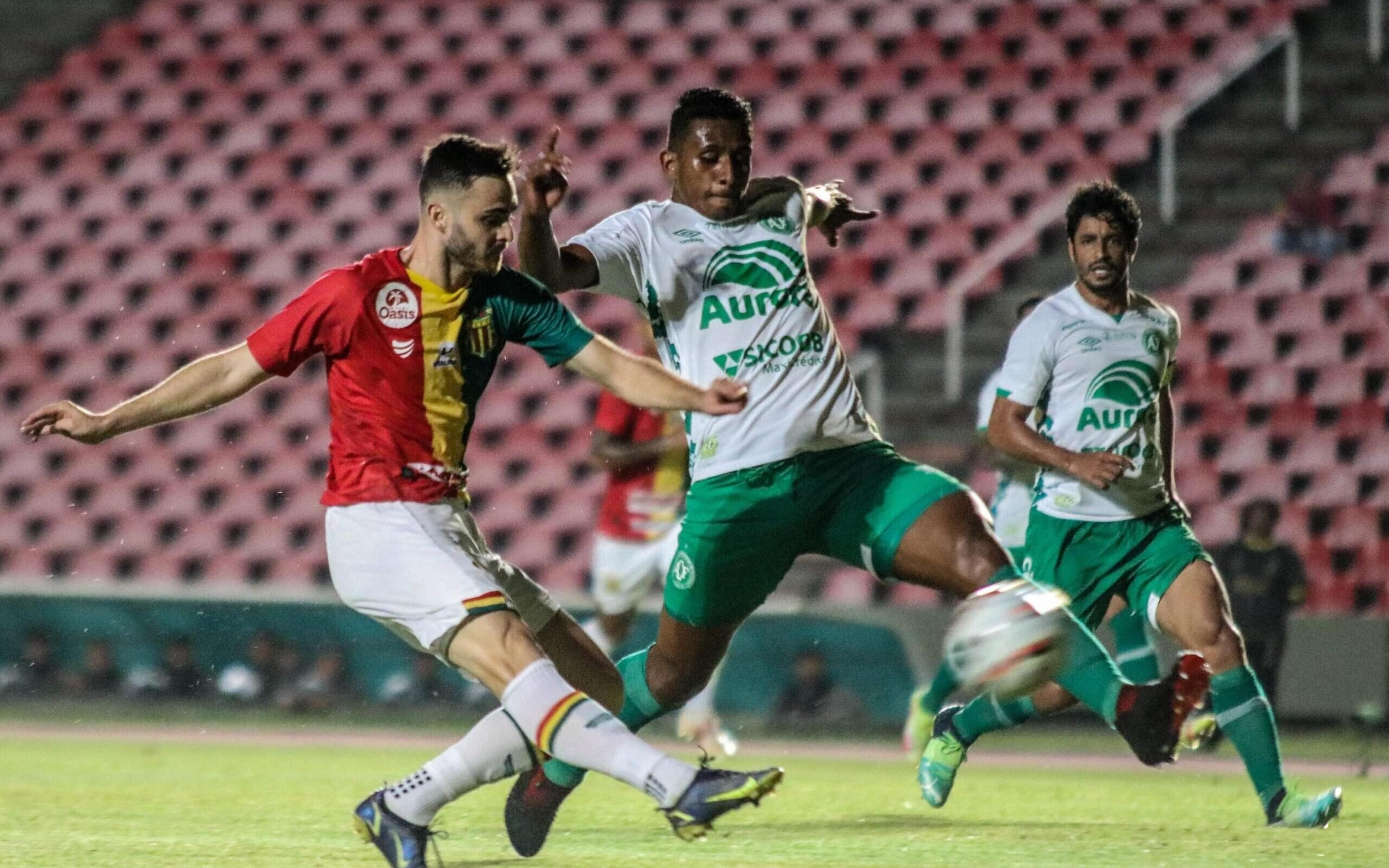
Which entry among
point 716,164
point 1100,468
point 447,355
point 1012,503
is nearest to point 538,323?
point 447,355

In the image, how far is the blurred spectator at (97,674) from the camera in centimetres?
1316

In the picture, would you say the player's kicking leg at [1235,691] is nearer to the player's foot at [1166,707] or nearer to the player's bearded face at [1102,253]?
the player's foot at [1166,707]

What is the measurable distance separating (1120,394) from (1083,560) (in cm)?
59

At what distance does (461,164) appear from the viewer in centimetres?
481

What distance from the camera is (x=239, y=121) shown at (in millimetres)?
16469

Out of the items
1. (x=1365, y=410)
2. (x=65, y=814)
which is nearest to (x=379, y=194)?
(x=1365, y=410)

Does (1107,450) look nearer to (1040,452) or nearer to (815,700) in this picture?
(1040,452)

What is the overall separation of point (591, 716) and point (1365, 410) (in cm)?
969

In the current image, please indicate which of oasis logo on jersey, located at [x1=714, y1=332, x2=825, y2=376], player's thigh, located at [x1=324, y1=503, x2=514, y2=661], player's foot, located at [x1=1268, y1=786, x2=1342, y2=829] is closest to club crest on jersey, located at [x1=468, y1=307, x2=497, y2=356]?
player's thigh, located at [x1=324, y1=503, x2=514, y2=661]

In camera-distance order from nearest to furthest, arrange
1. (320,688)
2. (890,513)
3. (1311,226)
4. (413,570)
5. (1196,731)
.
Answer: (413,570)
(890,513)
(1196,731)
(320,688)
(1311,226)

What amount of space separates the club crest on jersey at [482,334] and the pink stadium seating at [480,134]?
814 cm

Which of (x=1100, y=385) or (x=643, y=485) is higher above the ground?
(x=1100, y=385)

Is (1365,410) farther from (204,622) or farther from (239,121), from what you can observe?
(239,121)

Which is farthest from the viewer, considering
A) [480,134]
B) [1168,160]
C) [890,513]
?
[480,134]
